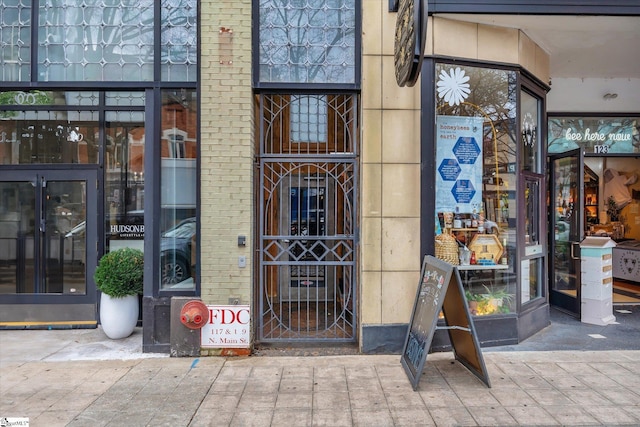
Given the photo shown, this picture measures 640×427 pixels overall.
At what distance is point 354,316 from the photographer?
19.2 feet

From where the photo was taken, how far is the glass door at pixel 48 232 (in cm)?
677

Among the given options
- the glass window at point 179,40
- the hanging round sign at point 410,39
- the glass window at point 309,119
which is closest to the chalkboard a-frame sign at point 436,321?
the hanging round sign at point 410,39

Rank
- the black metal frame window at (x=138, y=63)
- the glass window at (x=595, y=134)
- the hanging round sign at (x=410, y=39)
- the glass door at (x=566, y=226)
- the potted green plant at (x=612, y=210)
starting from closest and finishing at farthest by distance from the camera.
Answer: the hanging round sign at (x=410, y=39) < the black metal frame window at (x=138, y=63) < the glass door at (x=566, y=226) < the glass window at (x=595, y=134) < the potted green plant at (x=612, y=210)

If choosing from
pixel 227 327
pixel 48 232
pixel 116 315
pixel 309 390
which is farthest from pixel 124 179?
pixel 309 390

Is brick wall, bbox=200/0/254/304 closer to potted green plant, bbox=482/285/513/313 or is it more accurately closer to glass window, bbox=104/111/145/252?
glass window, bbox=104/111/145/252

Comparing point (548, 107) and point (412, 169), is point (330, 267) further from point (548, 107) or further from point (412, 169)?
point (548, 107)

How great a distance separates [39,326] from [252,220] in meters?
3.89

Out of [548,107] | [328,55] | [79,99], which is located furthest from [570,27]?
[79,99]

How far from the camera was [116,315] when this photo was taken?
603 centimetres

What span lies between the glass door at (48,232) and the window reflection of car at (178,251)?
1790 mm

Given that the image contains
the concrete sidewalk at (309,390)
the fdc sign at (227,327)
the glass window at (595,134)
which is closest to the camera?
the concrete sidewalk at (309,390)

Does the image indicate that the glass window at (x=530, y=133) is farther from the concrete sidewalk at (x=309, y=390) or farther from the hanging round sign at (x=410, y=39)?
the concrete sidewalk at (x=309, y=390)

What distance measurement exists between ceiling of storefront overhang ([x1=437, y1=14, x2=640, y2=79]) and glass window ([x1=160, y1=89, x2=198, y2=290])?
144 inches

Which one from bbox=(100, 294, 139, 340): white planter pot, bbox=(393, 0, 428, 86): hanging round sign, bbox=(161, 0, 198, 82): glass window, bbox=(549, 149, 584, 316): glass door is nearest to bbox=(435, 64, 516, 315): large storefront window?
bbox=(393, 0, 428, 86): hanging round sign
